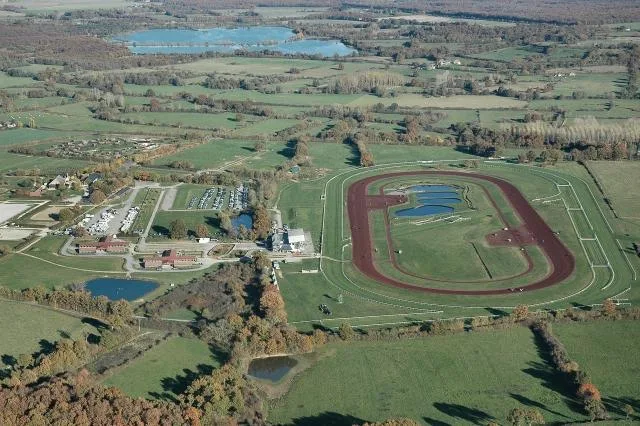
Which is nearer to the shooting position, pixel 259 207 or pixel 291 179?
pixel 259 207

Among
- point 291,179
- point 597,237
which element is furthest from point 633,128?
point 291,179

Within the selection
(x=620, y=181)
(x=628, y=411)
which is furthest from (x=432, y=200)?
(x=628, y=411)

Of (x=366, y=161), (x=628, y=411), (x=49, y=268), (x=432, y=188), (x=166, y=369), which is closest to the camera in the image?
(x=628, y=411)

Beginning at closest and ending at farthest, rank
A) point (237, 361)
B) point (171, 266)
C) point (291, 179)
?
point (237, 361) < point (171, 266) < point (291, 179)

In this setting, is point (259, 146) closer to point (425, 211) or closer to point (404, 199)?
point (404, 199)

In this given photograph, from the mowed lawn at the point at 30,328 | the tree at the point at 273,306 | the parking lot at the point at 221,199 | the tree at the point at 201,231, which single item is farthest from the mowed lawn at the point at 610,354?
the parking lot at the point at 221,199

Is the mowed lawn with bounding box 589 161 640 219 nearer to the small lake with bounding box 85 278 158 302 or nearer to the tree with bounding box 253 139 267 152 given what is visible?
the tree with bounding box 253 139 267 152

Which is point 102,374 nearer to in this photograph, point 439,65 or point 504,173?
point 504,173

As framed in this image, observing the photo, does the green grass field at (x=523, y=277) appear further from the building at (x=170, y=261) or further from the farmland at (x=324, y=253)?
the building at (x=170, y=261)
